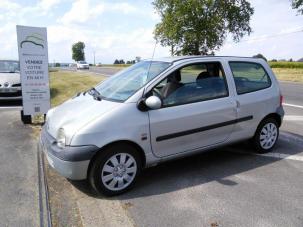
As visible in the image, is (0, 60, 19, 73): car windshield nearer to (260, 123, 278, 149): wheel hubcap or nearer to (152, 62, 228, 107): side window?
(152, 62, 228, 107): side window

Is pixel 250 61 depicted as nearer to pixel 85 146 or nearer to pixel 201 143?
pixel 201 143

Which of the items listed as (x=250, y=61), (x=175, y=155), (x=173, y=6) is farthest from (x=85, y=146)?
(x=173, y=6)

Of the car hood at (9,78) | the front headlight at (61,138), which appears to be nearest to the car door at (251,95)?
the front headlight at (61,138)

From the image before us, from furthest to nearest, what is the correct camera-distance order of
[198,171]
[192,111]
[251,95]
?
[251,95]
[198,171]
[192,111]

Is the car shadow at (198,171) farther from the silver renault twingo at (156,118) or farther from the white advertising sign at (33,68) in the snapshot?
the white advertising sign at (33,68)

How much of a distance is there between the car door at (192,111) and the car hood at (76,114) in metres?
0.62

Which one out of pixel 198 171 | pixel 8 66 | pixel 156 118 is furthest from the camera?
pixel 8 66

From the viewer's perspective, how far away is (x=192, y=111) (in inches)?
182

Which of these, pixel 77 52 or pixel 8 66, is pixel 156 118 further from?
pixel 77 52

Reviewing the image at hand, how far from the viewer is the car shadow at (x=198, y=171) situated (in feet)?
14.6

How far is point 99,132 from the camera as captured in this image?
3986 mm

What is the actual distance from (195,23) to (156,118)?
148 ft

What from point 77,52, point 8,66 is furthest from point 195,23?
point 77,52

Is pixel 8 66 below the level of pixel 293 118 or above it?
above
